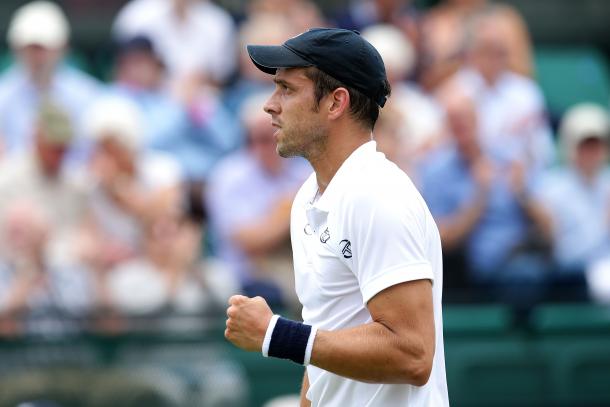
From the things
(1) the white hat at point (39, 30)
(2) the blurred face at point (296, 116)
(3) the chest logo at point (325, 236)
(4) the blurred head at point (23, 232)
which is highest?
(1) the white hat at point (39, 30)

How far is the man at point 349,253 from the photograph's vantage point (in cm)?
313

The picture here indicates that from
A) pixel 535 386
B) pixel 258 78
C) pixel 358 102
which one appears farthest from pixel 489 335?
pixel 358 102

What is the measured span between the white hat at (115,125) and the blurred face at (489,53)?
280 cm

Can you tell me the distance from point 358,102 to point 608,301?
4098 millimetres

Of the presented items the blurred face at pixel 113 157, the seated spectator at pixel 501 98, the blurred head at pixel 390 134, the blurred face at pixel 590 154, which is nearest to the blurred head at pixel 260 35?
the blurred head at pixel 390 134

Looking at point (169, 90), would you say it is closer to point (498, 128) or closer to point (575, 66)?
point (498, 128)

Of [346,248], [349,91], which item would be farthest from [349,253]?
[349,91]

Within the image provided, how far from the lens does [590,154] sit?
8.11 metres

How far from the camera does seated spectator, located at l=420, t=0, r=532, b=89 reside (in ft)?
29.4

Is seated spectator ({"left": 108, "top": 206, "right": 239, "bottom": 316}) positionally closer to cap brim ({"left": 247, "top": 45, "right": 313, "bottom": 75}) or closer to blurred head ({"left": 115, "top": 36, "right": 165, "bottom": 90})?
blurred head ({"left": 115, "top": 36, "right": 165, "bottom": 90})

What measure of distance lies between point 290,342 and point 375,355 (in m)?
0.24

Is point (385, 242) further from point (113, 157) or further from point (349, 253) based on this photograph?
point (113, 157)

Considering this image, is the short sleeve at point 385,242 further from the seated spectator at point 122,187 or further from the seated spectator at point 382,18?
the seated spectator at point 382,18

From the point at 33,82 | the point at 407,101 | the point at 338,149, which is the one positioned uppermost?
the point at 33,82
